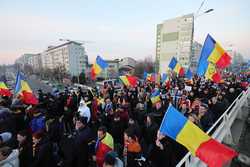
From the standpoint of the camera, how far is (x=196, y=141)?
2.01m

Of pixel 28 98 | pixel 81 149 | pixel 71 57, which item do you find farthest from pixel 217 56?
pixel 71 57

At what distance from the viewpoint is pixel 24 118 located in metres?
4.84

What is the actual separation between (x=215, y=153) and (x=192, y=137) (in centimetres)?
29

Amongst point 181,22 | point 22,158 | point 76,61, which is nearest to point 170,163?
point 22,158

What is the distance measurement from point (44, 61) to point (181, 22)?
73345 millimetres

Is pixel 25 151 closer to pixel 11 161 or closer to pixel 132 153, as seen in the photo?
pixel 11 161

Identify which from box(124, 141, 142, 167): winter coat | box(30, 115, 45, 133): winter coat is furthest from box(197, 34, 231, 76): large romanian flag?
box(30, 115, 45, 133): winter coat

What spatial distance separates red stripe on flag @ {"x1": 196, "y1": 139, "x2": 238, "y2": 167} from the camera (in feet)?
5.86

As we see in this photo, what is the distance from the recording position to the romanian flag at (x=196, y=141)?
1819 millimetres

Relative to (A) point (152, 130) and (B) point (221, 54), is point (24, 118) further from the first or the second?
(B) point (221, 54)

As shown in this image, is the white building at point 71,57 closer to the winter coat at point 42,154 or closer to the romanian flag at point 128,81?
the romanian flag at point 128,81

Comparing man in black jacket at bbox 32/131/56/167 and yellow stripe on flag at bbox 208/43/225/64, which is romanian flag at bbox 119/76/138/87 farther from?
man in black jacket at bbox 32/131/56/167

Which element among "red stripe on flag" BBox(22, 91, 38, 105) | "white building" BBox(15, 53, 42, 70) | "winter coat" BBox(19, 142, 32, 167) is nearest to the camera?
"winter coat" BBox(19, 142, 32, 167)

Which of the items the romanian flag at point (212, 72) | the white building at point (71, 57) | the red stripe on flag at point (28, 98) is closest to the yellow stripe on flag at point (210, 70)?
the romanian flag at point (212, 72)
